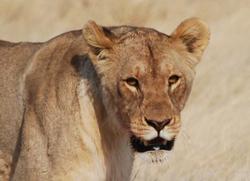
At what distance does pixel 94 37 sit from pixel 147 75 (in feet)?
1.60

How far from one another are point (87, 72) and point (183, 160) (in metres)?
4.98

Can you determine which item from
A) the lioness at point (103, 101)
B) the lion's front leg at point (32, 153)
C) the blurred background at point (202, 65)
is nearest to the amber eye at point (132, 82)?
the lioness at point (103, 101)

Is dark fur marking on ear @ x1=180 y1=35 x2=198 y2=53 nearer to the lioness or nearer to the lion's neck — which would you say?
the lioness

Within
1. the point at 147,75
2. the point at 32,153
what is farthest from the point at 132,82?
the point at 32,153

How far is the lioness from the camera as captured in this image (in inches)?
239

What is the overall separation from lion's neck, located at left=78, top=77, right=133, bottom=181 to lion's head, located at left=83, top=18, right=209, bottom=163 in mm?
169

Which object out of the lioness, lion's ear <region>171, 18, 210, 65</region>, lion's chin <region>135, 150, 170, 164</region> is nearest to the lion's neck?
the lioness

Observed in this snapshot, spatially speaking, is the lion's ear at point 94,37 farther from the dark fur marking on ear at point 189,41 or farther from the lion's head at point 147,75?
the dark fur marking on ear at point 189,41

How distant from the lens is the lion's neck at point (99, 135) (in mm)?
6531

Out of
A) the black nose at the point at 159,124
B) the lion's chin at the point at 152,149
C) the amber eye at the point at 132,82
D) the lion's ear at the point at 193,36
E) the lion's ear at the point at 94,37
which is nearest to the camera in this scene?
the black nose at the point at 159,124

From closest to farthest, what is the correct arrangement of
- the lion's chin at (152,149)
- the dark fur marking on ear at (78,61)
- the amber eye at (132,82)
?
1. the lion's chin at (152,149)
2. the amber eye at (132,82)
3. the dark fur marking on ear at (78,61)

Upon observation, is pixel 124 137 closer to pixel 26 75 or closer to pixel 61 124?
pixel 61 124

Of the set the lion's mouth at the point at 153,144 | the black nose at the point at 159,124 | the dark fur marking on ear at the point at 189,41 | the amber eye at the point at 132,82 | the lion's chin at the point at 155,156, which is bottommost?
the lion's chin at the point at 155,156

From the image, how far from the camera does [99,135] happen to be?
660 centimetres
